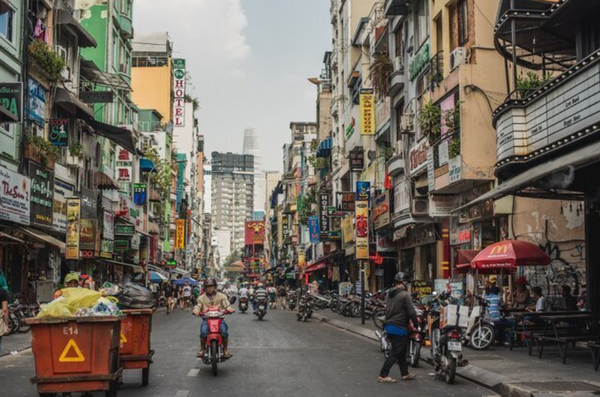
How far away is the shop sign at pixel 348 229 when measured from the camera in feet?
160

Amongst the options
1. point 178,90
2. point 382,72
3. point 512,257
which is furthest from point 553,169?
point 178,90

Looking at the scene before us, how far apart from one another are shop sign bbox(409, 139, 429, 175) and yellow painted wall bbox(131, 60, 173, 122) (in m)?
50.6

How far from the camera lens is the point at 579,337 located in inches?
601

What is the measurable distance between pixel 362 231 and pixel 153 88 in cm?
5071

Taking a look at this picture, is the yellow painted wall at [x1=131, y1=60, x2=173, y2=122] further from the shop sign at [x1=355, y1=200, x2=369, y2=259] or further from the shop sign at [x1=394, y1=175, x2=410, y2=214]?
the shop sign at [x1=355, y1=200, x2=369, y2=259]

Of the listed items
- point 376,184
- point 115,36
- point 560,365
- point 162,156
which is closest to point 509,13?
point 560,365

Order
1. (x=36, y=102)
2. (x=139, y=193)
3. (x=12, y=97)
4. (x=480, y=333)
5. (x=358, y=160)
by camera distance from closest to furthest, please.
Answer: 1. (x=480, y=333)
2. (x=12, y=97)
3. (x=36, y=102)
4. (x=358, y=160)
5. (x=139, y=193)

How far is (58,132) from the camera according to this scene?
103ft

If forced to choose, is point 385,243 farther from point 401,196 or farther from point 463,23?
point 463,23

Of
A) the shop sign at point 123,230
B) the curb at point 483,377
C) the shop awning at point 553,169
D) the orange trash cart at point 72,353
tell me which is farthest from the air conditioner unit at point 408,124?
the orange trash cart at point 72,353

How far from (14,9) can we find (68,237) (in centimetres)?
931

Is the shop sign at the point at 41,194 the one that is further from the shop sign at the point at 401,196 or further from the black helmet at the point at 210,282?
the black helmet at the point at 210,282

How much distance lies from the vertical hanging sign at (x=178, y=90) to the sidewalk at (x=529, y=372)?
67703 millimetres

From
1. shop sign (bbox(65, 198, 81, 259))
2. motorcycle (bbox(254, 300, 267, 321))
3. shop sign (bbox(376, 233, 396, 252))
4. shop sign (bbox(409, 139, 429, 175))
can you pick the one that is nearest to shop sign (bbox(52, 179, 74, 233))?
shop sign (bbox(65, 198, 81, 259))
